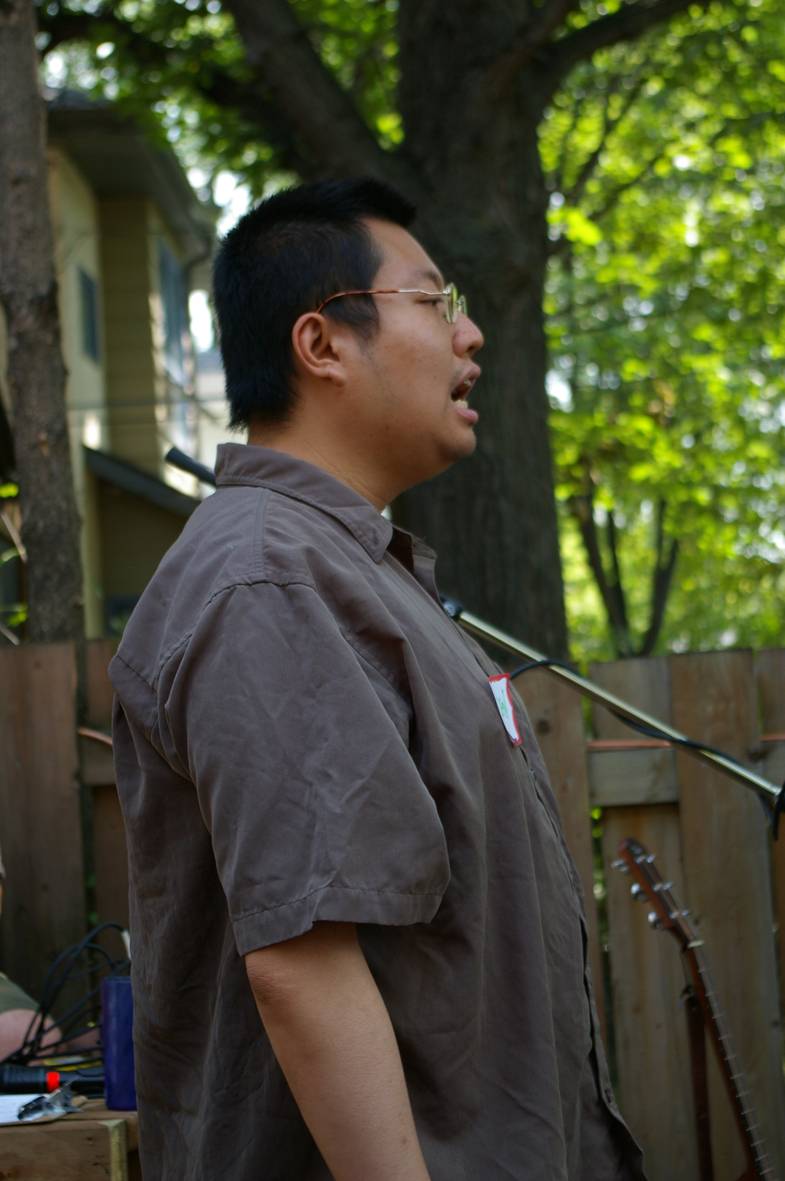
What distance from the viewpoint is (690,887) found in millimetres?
3949

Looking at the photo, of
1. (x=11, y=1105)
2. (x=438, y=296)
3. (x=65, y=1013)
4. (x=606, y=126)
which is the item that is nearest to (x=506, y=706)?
(x=438, y=296)

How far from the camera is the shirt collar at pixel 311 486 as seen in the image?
182cm

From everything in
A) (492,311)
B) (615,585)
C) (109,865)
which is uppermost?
(492,311)

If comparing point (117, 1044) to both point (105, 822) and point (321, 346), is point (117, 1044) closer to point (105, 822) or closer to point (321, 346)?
point (105, 822)

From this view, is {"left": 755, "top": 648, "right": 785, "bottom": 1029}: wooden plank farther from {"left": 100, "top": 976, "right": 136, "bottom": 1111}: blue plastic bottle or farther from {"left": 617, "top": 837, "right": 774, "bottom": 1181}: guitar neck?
{"left": 100, "top": 976, "right": 136, "bottom": 1111}: blue plastic bottle

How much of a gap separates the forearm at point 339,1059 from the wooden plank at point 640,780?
255 centimetres

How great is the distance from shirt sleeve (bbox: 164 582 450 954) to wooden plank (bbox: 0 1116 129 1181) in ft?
4.66

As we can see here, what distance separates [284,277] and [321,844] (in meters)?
0.90

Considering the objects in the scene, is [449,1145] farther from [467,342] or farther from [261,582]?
[467,342]

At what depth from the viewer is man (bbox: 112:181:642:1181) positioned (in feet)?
4.81

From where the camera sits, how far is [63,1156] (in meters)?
2.66

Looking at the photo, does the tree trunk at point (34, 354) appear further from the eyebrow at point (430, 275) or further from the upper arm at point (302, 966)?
the upper arm at point (302, 966)

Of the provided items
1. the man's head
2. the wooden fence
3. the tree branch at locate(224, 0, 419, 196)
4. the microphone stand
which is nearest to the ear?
the man's head

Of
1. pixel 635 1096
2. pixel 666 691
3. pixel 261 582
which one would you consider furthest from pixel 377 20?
pixel 261 582
